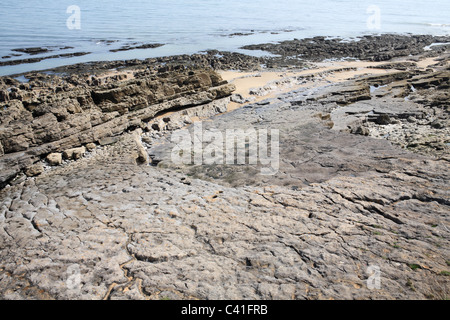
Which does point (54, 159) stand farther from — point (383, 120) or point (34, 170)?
point (383, 120)

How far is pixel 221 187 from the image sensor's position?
5867mm

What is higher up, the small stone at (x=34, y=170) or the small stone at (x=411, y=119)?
the small stone at (x=411, y=119)

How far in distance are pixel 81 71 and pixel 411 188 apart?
2263 cm

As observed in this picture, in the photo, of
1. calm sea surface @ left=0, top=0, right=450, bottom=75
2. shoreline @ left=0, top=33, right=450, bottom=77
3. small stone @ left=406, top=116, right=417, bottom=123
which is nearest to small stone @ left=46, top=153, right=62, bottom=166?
small stone @ left=406, top=116, right=417, bottom=123

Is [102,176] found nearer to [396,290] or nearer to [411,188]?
[396,290]

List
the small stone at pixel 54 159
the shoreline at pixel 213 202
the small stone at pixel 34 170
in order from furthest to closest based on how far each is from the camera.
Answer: the small stone at pixel 54 159 → the small stone at pixel 34 170 → the shoreline at pixel 213 202

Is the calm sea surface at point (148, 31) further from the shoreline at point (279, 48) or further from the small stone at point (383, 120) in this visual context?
the small stone at point (383, 120)

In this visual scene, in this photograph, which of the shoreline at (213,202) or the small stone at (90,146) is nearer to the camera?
the shoreline at (213,202)

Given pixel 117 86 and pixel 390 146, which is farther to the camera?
pixel 117 86

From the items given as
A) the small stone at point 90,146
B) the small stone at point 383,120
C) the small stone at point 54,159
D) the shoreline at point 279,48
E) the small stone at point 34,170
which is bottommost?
the small stone at point 34,170

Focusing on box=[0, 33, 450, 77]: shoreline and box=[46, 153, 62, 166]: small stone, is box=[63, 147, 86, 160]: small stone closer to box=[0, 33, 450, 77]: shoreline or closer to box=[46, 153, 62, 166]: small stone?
box=[46, 153, 62, 166]: small stone

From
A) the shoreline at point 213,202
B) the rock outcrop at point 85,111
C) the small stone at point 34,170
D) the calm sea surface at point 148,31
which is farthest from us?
the calm sea surface at point 148,31

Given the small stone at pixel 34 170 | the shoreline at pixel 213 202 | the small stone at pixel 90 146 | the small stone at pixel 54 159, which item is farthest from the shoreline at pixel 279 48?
the small stone at pixel 34 170

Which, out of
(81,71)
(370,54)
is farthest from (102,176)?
(370,54)
